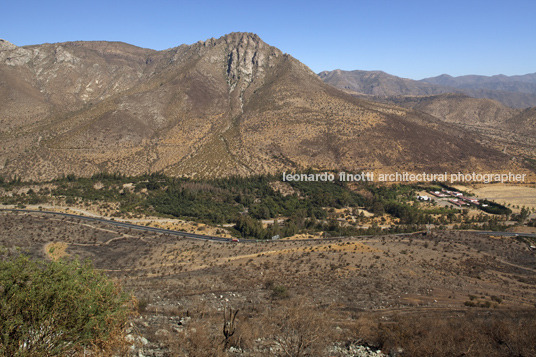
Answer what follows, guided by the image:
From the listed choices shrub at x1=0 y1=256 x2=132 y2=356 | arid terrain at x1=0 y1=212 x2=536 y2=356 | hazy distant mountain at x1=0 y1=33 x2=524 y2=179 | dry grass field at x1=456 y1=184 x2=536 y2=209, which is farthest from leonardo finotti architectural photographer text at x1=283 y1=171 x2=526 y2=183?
shrub at x1=0 y1=256 x2=132 y2=356

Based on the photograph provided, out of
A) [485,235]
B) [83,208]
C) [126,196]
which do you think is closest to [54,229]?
Result: [83,208]

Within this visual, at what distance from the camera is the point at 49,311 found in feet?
27.5

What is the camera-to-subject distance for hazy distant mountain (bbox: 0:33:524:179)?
8075 cm

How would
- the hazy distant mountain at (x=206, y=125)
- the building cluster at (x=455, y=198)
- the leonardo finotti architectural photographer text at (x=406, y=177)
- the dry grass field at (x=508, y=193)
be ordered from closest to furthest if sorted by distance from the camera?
the building cluster at (x=455, y=198) < the dry grass field at (x=508, y=193) < the leonardo finotti architectural photographer text at (x=406, y=177) < the hazy distant mountain at (x=206, y=125)

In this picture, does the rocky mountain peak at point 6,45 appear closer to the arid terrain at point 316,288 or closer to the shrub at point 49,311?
the arid terrain at point 316,288

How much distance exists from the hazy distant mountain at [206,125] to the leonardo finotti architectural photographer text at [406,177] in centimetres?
420

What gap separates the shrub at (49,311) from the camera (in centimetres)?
772

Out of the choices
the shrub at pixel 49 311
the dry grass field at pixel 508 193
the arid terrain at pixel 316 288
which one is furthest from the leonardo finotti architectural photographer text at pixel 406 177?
the shrub at pixel 49 311

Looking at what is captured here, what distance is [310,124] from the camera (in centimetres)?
9888

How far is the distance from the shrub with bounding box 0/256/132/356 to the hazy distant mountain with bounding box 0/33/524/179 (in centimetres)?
6962

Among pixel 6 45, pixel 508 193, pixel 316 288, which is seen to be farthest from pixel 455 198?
pixel 6 45

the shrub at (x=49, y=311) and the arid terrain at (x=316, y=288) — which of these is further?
the arid terrain at (x=316, y=288)

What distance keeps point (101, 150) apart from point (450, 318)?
83175 millimetres

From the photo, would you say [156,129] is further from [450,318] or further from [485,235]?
[450,318]
